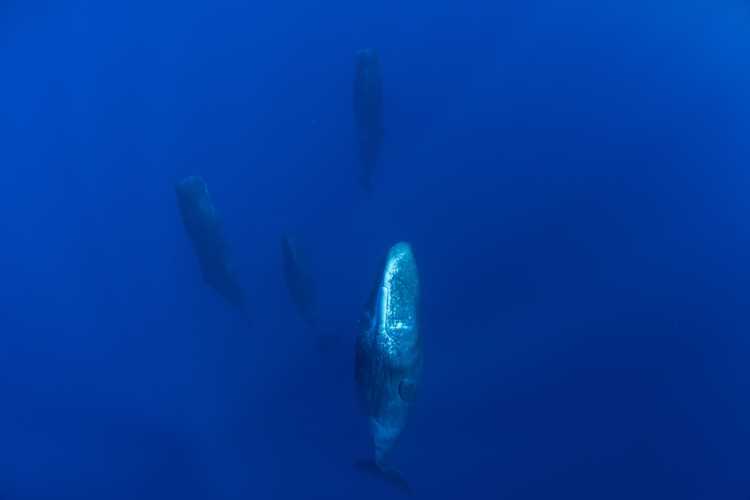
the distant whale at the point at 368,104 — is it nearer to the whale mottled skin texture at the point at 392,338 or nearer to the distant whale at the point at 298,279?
the distant whale at the point at 298,279

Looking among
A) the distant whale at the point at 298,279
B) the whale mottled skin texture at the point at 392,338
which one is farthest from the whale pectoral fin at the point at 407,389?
the distant whale at the point at 298,279

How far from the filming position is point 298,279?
714cm

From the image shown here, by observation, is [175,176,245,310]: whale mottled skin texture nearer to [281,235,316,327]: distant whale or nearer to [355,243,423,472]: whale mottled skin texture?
[281,235,316,327]: distant whale

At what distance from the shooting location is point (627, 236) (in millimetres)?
9336

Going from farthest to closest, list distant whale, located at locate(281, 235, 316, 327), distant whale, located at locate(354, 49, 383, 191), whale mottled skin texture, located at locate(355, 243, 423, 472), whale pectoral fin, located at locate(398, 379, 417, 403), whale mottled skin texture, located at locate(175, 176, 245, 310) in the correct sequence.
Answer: distant whale, located at locate(354, 49, 383, 191)
whale mottled skin texture, located at locate(175, 176, 245, 310)
distant whale, located at locate(281, 235, 316, 327)
whale pectoral fin, located at locate(398, 379, 417, 403)
whale mottled skin texture, located at locate(355, 243, 423, 472)

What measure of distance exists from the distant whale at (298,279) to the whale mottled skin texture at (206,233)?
1.10 metres

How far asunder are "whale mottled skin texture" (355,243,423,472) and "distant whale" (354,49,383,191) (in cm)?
571

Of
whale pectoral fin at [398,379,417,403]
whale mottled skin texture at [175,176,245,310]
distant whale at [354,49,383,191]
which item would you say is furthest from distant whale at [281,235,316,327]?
whale pectoral fin at [398,379,417,403]

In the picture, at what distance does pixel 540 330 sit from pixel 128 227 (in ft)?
32.4

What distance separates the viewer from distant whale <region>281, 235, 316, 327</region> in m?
6.79

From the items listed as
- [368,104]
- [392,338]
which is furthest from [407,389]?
[368,104]

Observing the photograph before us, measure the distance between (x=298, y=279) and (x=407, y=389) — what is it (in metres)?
3.93

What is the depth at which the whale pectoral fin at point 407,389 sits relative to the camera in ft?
11.1

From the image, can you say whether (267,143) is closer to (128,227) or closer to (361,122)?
(128,227)
